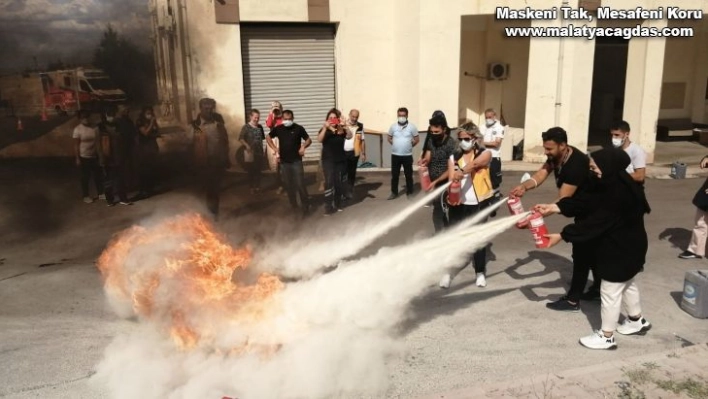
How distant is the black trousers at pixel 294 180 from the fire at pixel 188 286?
3.62 meters

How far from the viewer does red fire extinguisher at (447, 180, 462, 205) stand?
19.6ft

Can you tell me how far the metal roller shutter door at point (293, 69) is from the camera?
1352cm

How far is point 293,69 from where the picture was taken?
45.9 feet

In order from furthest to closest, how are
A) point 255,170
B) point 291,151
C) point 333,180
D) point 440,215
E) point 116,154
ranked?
1. point 255,170
2. point 116,154
3. point 333,180
4. point 291,151
5. point 440,215

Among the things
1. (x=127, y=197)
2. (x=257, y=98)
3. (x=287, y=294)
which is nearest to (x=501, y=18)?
(x=257, y=98)

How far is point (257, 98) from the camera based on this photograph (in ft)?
45.1

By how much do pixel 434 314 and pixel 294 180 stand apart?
4592 mm

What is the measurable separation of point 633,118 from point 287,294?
12.9 meters

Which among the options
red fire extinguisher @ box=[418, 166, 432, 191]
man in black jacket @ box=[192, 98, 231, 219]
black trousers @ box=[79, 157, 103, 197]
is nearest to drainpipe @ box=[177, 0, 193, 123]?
man in black jacket @ box=[192, 98, 231, 219]

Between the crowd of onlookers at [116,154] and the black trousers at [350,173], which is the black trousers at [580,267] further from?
the crowd of onlookers at [116,154]

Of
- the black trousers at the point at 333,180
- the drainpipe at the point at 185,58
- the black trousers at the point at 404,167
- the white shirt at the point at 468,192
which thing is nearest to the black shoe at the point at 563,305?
the white shirt at the point at 468,192

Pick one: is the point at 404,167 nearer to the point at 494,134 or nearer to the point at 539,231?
the point at 494,134

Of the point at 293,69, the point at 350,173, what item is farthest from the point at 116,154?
the point at 293,69

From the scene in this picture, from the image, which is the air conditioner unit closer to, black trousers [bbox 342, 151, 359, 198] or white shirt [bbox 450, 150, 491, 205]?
black trousers [bbox 342, 151, 359, 198]
